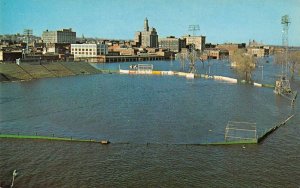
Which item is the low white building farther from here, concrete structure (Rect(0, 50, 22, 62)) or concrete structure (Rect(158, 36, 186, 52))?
concrete structure (Rect(158, 36, 186, 52))

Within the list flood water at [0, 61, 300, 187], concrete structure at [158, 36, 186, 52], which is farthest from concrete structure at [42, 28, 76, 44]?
flood water at [0, 61, 300, 187]

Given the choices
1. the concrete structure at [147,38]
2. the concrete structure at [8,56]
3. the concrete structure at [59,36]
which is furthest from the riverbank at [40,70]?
the concrete structure at [147,38]

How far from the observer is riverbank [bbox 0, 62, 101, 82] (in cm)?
4781

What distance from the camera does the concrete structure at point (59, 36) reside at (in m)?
160

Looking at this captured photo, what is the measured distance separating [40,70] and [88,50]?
172 ft

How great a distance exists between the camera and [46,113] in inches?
1005

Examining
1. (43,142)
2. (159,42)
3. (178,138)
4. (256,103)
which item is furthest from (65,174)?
(159,42)

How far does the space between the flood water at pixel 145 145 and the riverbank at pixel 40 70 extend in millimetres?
15637

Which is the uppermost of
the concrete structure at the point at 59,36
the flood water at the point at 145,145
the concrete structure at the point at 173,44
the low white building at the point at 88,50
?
the concrete structure at the point at 59,36

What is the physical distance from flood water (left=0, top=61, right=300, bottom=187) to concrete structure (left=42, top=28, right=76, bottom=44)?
130990 mm

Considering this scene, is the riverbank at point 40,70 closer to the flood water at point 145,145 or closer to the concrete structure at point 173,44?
the flood water at point 145,145

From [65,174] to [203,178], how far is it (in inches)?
196

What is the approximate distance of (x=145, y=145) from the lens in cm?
1808

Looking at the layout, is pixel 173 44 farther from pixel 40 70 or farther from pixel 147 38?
pixel 40 70
